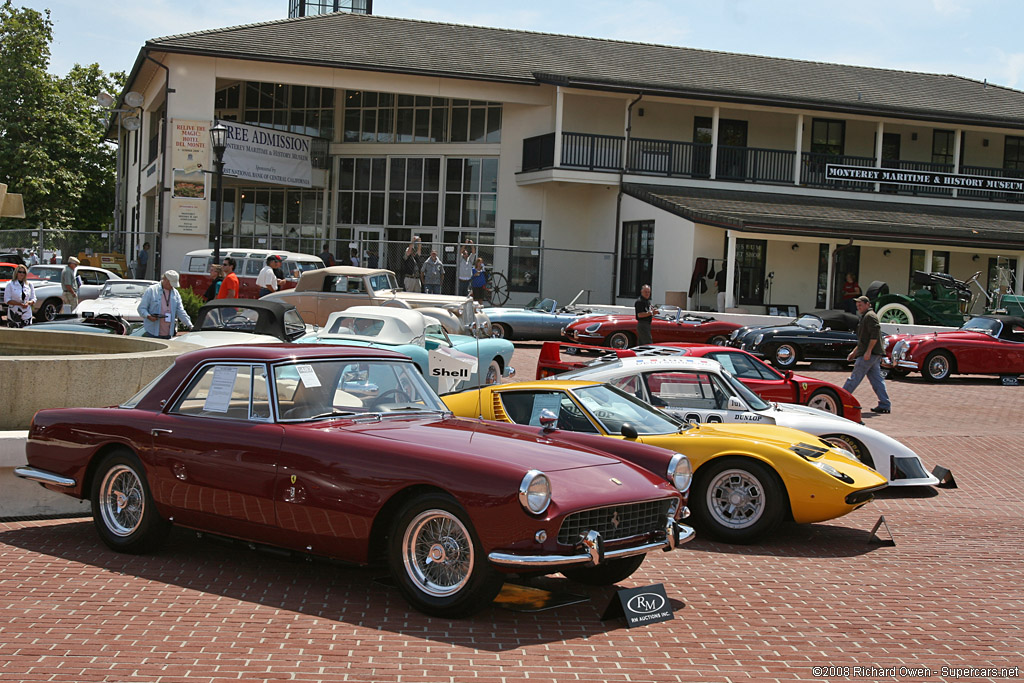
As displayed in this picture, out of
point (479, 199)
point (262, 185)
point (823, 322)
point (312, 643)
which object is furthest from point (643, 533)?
point (262, 185)

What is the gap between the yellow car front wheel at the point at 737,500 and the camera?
7945mm

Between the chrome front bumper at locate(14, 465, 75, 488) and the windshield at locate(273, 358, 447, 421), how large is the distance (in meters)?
1.86

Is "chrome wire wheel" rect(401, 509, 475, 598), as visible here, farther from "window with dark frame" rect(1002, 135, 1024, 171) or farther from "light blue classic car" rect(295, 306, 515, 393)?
"window with dark frame" rect(1002, 135, 1024, 171)

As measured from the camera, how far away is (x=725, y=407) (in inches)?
389

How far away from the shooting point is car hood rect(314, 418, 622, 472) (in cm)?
583

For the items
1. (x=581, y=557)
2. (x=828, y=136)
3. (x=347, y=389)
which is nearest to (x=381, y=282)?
(x=347, y=389)

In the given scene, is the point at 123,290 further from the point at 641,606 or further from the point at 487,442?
the point at 641,606

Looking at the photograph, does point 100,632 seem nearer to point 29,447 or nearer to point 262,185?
point 29,447

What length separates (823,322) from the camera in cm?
2244

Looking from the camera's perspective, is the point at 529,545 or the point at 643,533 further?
the point at 643,533

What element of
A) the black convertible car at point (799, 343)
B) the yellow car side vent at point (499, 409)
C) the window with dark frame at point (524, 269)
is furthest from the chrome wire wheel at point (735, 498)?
the window with dark frame at point (524, 269)

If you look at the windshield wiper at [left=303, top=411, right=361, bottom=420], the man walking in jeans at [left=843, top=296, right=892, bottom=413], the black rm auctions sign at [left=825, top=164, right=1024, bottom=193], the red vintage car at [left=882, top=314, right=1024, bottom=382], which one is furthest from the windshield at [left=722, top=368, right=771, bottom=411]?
the black rm auctions sign at [left=825, top=164, right=1024, bottom=193]

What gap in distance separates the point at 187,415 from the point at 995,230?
32.5 metres

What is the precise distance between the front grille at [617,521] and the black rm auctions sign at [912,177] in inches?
1267
